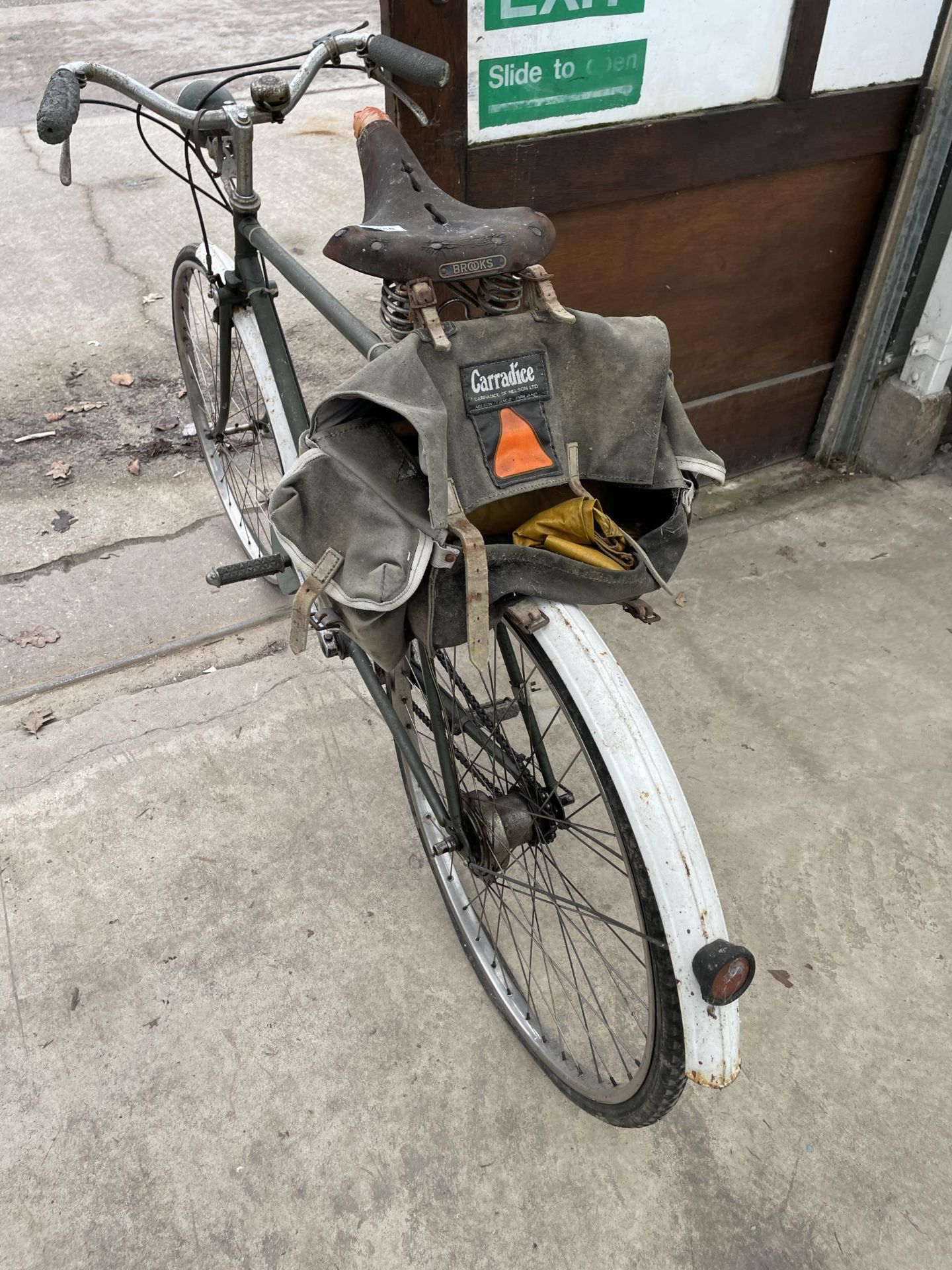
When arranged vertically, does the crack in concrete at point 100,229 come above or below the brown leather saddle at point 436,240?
below

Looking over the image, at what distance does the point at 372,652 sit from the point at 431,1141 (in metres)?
0.95

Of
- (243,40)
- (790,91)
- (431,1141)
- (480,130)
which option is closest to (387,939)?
(431,1141)

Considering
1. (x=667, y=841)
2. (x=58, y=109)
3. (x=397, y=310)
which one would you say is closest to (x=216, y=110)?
(x=58, y=109)

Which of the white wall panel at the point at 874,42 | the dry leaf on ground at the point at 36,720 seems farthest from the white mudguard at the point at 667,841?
the white wall panel at the point at 874,42

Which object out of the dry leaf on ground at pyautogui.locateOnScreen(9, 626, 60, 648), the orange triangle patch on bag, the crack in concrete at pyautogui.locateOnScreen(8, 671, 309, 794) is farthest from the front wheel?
the dry leaf on ground at pyautogui.locateOnScreen(9, 626, 60, 648)

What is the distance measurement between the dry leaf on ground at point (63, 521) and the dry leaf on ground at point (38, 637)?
0.53m

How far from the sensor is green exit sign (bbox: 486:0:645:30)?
87.1 inches

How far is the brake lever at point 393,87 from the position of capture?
1911mm

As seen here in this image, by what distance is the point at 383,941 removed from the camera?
6.84 ft

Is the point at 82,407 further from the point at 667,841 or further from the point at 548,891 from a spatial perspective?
the point at 667,841

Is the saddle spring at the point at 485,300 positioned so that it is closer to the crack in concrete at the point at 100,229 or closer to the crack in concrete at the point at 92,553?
the crack in concrete at the point at 92,553

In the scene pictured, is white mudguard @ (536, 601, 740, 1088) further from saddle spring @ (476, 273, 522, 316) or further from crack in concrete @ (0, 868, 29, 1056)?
crack in concrete @ (0, 868, 29, 1056)

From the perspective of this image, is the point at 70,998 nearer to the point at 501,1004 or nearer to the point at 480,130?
the point at 501,1004

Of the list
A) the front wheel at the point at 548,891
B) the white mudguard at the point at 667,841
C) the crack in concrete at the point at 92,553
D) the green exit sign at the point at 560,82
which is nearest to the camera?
the white mudguard at the point at 667,841
